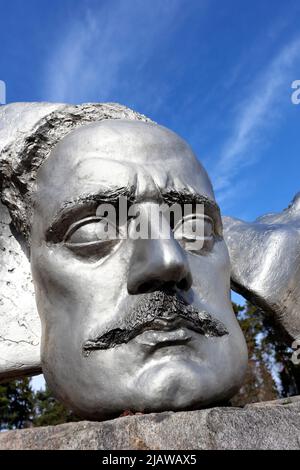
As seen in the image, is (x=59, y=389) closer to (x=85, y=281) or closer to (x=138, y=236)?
(x=85, y=281)

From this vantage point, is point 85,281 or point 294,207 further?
point 294,207

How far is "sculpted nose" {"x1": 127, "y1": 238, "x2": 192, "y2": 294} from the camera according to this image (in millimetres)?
1985

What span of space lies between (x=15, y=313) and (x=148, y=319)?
3.47 ft

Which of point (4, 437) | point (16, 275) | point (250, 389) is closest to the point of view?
point (4, 437)

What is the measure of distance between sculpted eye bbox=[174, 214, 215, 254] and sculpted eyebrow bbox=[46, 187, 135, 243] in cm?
28

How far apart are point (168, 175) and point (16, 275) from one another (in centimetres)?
109

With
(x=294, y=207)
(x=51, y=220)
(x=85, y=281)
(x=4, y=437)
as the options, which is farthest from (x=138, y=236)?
(x=294, y=207)

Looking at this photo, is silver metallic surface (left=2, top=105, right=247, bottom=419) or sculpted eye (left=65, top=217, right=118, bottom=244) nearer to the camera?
silver metallic surface (left=2, top=105, right=247, bottom=419)

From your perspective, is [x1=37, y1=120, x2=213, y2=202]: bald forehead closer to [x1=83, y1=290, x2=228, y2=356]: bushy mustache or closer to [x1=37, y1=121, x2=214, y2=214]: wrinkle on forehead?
[x1=37, y1=121, x2=214, y2=214]: wrinkle on forehead

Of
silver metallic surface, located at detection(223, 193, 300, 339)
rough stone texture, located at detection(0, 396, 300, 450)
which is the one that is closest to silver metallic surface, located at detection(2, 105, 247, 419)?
rough stone texture, located at detection(0, 396, 300, 450)

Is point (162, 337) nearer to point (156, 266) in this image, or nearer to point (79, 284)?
point (156, 266)

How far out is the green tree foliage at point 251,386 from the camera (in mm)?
13636

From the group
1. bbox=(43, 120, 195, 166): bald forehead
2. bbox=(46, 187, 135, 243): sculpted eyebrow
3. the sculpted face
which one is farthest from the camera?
bbox=(43, 120, 195, 166): bald forehead
